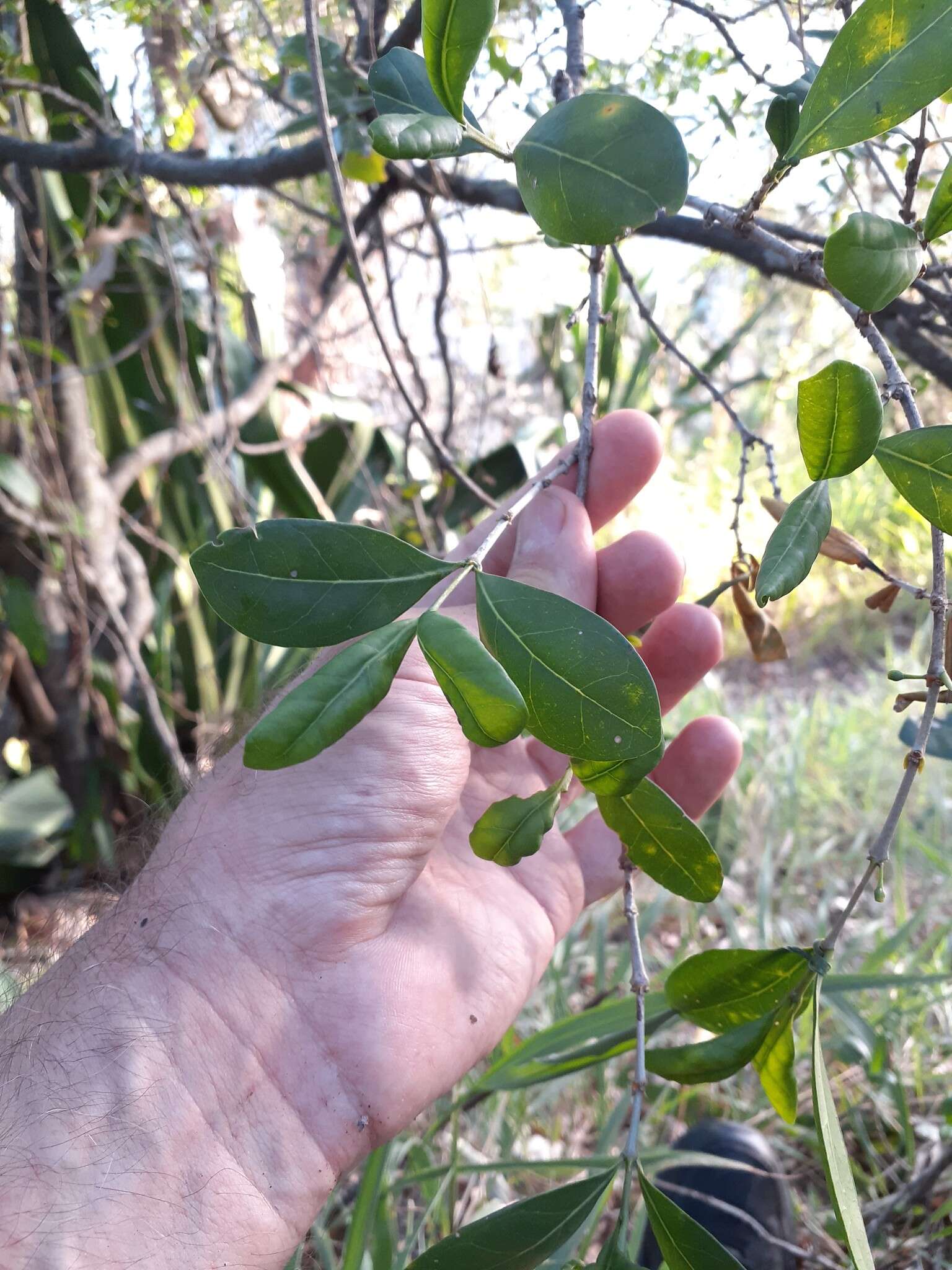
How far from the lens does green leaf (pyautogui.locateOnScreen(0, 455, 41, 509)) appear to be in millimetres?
1207

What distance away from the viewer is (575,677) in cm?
30

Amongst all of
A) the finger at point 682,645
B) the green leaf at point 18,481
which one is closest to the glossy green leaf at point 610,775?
the finger at point 682,645

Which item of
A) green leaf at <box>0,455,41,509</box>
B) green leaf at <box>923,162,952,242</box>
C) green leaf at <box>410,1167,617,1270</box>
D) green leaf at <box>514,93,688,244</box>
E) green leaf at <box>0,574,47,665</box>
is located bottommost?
green leaf at <box>0,574,47,665</box>

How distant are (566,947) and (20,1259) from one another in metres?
0.89

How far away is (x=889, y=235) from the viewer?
0.27 meters

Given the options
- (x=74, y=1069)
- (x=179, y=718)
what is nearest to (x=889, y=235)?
(x=74, y=1069)

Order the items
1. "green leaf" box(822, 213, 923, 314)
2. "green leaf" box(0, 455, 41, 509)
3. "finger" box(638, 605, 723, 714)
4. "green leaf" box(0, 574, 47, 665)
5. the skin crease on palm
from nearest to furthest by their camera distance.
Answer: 1. "green leaf" box(822, 213, 923, 314)
2. the skin crease on palm
3. "finger" box(638, 605, 723, 714)
4. "green leaf" box(0, 455, 41, 509)
5. "green leaf" box(0, 574, 47, 665)

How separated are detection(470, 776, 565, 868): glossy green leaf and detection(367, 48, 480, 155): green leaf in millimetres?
280

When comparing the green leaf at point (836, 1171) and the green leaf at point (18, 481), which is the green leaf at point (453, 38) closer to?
the green leaf at point (836, 1171)

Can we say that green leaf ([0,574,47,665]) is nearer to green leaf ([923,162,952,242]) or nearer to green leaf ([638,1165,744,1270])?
green leaf ([638,1165,744,1270])

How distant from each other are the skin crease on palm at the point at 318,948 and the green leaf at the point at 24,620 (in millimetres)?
753

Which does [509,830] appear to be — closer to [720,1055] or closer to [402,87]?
[720,1055]

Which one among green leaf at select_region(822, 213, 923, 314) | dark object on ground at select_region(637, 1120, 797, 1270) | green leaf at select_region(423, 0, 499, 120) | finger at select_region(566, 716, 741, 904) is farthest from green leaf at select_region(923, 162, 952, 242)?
dark object on ground at select_region(637, 1120, 797, 1270)

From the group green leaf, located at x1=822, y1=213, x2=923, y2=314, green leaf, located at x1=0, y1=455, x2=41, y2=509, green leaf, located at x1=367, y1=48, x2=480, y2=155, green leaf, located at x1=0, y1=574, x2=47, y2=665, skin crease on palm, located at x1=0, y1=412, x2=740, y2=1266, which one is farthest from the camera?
green leaf, located at x1=0, y1=574, x2=47, y2=665
